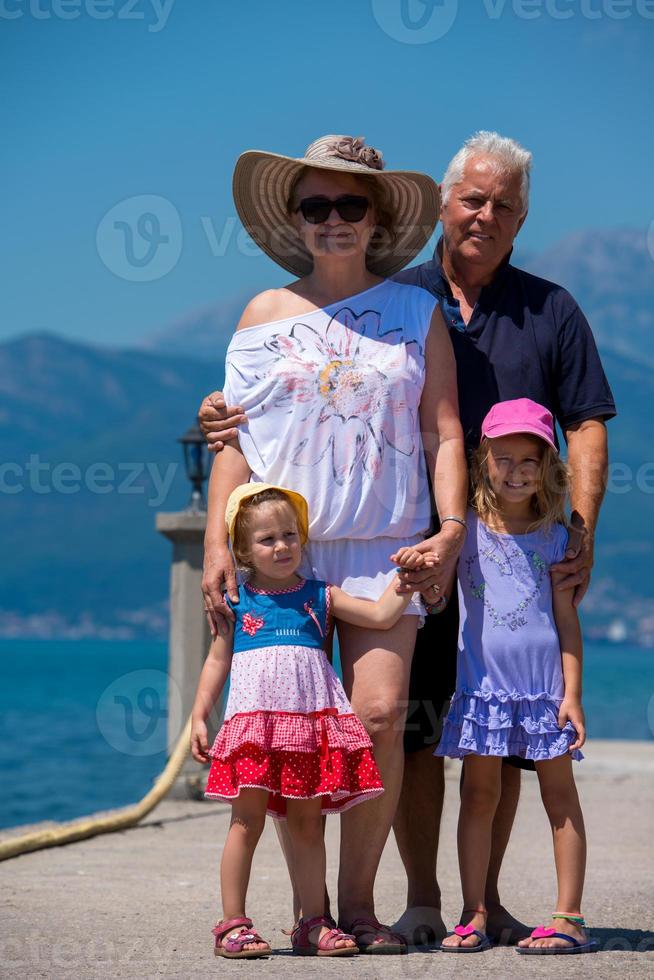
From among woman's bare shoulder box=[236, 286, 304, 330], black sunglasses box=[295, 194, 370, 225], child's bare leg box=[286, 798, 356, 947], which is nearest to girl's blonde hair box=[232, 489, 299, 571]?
woman's bare shoulder box=[236, 286, 304, 330]

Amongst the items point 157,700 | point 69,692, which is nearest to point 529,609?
point 157,700

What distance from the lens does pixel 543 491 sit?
4.35 meters

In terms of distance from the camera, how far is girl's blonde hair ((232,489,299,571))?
13.4 ft

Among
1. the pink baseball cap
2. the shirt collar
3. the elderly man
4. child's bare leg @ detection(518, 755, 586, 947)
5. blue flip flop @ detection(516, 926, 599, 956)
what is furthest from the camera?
the shirt collar

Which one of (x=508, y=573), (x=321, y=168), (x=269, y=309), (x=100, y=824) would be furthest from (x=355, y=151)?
(x=100, y=824)

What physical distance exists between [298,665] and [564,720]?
772mm

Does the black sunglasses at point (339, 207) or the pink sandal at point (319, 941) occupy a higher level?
the black sunglasses at point (339, 207)

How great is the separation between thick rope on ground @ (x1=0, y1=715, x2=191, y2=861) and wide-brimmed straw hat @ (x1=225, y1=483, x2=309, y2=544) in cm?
205

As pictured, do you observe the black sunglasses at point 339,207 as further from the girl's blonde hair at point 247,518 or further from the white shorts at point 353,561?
the white shorts at point 353,561

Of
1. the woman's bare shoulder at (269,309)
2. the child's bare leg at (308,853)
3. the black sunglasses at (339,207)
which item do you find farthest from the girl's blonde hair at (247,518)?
the black sunglasses at (339,207)

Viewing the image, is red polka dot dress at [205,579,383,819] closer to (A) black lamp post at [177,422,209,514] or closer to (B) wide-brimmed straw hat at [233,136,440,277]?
(B) wide-brimmed straw hat at [233,136,440,277]

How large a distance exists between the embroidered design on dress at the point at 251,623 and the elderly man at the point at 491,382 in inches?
26.8

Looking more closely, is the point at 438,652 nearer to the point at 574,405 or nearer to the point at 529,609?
the point at 529,609

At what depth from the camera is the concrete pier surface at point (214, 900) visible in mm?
3801
